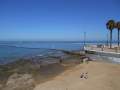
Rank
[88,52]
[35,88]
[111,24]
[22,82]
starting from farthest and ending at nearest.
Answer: [111,24] → [88,52] → [22,82] → [35,88]

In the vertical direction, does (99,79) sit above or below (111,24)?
below

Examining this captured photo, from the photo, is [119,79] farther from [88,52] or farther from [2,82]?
[88,52]

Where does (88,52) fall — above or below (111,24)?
below

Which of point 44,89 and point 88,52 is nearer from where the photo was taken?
point 44,89

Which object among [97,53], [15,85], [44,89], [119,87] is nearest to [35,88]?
[44,89]

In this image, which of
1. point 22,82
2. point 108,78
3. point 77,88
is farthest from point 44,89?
point 108,78

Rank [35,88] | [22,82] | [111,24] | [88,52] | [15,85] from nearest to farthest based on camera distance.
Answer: [35,88]
[15,85]
[22,82]
[88,52]
[111,24]

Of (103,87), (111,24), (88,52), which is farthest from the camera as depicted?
(111,24)

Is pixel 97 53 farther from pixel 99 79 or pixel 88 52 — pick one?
pixel 99 79

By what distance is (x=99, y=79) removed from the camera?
51.6 feet

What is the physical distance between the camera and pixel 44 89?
14.3m

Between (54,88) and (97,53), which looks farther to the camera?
(97,53)

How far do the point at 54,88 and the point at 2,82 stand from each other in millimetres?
5959

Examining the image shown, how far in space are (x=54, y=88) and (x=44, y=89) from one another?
74cm
